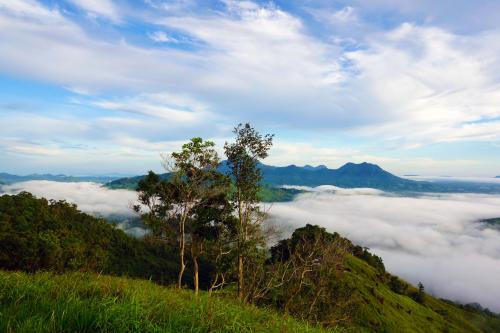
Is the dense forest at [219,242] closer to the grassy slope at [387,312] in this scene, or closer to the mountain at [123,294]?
the mountain at [123,294]

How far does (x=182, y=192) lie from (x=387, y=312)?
93.8m

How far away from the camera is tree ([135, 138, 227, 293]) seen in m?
32.7

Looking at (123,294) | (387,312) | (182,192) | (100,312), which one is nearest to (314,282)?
(182,192)

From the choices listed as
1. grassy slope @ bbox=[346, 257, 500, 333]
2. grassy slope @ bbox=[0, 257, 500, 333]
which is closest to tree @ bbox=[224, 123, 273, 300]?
grassy slope @ bbox=[0, 257, 500, 333]

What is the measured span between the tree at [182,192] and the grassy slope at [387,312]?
6812 cm

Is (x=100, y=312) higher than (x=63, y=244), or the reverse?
(x=100, y=312)

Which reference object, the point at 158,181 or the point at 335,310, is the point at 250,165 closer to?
the point at 158,181

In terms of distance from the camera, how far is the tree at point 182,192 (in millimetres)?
32656

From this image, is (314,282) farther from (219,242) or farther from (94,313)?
(94,313)

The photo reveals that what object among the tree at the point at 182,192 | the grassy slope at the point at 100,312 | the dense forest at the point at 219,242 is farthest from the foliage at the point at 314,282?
the grassy slope at the point at 100,312

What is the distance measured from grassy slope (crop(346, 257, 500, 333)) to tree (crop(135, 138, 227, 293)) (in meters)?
68.1

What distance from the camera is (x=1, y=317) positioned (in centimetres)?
515

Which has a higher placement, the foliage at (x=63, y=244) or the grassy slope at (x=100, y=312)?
the grassy slope at (x=100, y=312)

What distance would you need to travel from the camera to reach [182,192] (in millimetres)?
34156
